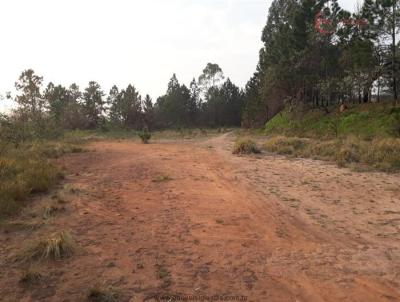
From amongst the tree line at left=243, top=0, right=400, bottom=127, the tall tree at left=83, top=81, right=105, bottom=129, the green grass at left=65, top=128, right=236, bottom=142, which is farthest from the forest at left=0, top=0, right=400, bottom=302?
the tall tree at left=83, top=81, right=105, bottom=129

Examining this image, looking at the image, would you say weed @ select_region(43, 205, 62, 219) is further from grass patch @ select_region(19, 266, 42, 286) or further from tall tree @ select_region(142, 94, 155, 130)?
tall tree @ select_region(142, 94, 155, 130)

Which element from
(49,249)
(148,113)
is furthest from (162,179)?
(148,113)

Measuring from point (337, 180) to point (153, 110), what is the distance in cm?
5889

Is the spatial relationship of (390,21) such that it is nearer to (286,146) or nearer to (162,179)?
(286,146)

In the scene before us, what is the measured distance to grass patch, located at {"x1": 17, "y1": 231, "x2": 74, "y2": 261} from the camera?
16.2 ft

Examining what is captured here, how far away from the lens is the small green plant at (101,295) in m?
3.88

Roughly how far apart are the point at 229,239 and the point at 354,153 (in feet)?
29.9

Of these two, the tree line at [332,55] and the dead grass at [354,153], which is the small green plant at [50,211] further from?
the tree line at [332,55]

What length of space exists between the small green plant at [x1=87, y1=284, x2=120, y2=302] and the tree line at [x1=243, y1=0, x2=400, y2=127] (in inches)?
839

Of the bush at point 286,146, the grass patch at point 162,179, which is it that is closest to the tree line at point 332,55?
the bush at point 286,146

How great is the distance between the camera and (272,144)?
17312 mm

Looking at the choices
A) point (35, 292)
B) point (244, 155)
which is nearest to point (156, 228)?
point (35, 292)

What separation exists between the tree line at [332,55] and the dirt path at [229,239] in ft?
54.2

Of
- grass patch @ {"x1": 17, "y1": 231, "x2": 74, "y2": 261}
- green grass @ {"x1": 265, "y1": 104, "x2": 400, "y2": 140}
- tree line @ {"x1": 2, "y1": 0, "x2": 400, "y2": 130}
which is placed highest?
tree line @ {"x1": 2, "y1": 0, "x2": 400, "y2": 130}
